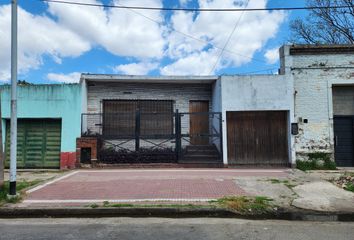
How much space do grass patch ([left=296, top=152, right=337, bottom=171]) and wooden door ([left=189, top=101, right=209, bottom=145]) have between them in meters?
4.46

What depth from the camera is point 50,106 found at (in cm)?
1521

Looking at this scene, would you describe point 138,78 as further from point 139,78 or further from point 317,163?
point 317,163

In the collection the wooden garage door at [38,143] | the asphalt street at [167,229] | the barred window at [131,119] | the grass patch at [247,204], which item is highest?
the barred window at [131,119]

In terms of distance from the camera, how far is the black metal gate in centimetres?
1534

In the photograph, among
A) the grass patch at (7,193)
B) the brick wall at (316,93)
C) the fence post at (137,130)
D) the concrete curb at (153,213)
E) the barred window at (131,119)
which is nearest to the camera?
the concrete curb at (153,213)

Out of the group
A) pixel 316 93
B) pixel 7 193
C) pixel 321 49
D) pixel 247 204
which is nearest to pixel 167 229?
pixel 247 204

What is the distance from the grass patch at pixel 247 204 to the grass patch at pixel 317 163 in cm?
740

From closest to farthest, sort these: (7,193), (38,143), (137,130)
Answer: (7,193) → (38,143) → (137,130)

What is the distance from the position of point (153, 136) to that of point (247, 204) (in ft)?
29.1

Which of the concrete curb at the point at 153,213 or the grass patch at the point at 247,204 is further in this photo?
the grass patch at the point at 247,204

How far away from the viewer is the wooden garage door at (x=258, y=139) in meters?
15.2

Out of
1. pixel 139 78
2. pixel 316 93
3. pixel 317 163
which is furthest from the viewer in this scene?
pixel 139 78

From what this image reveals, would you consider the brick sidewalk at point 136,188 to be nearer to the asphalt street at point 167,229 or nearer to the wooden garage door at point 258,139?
the asphalt street at point 167,229

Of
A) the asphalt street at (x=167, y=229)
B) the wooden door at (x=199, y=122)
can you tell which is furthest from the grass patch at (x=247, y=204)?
the wooden door at (x=199, y=122)
